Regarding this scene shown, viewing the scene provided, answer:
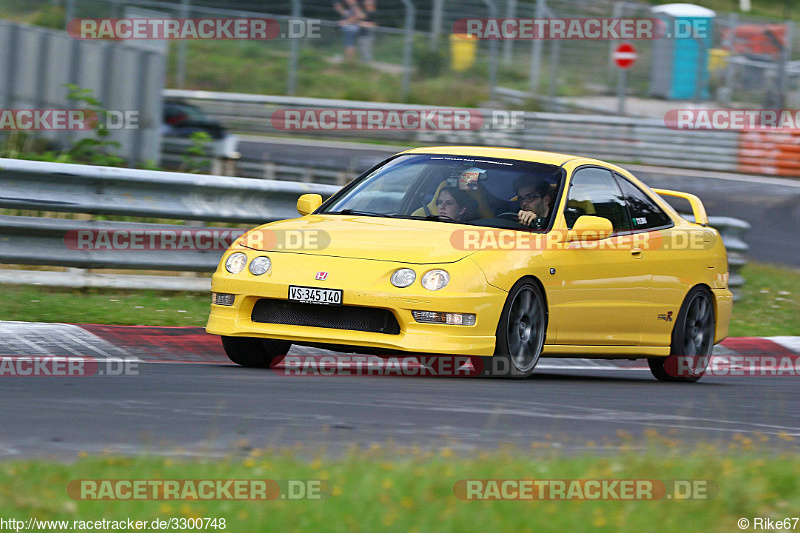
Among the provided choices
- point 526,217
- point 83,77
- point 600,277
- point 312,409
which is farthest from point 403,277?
point 83,77

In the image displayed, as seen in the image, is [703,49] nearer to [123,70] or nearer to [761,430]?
[123,70]

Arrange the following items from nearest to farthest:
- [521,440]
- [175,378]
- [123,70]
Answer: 1. [521,440]
2. [175,378]
3. [123,70]

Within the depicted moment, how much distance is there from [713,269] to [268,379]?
12.8 feet

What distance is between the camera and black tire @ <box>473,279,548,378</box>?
7750mm

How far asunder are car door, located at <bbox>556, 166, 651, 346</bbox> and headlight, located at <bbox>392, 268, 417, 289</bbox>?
117 cm

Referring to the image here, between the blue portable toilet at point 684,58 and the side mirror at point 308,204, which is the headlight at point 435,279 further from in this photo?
the blue portable toilet at point 684,58

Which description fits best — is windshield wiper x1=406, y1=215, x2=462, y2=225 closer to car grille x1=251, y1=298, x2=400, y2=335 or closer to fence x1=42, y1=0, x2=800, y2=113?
car grille x1=251, y1=298, x2=400, y2=335

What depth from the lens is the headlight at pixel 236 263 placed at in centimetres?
795

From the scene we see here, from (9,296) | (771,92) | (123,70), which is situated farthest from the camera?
(771,92)

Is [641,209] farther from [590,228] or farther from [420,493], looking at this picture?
[420,493]

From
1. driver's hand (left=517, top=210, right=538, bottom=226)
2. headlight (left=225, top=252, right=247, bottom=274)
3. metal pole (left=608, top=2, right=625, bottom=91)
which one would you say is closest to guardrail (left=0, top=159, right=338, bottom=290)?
headlight (left=225, top=252, right=247, bottom=274)

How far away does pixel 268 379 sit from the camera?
293 inches

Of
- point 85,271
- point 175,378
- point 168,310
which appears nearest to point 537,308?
point 175,378

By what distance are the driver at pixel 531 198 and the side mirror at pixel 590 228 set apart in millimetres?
207
